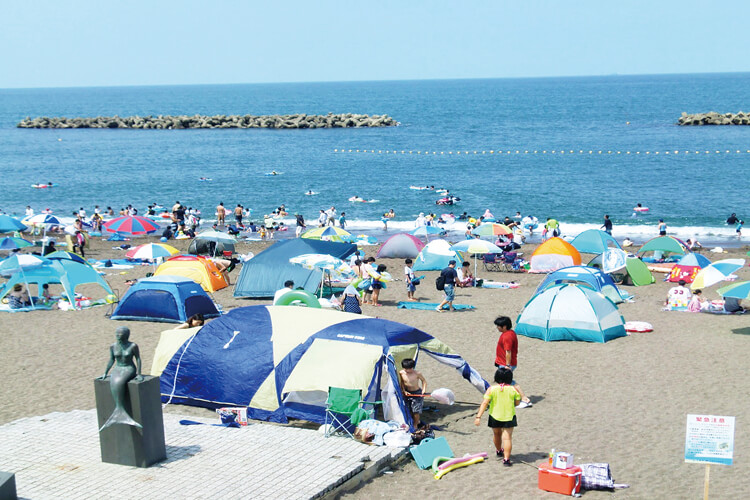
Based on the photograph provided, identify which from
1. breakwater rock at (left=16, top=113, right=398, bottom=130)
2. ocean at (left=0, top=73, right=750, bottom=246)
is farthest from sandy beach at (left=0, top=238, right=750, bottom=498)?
breakwater rock at (left=16, top=113, right=398, bottom=130)

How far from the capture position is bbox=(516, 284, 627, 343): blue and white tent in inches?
647

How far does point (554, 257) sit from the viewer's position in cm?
2505

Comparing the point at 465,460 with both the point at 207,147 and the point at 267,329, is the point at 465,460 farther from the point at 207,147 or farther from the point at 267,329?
the point at 207,147

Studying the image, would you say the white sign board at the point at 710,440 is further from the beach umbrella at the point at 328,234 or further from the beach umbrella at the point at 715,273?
the beach umbrella at the point at 328,234

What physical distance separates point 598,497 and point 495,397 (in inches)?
64.5

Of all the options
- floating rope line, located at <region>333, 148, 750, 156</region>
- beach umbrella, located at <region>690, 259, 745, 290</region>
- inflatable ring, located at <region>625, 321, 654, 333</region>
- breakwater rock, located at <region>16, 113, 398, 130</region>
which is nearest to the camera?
inflatable ring, located at <region>625, 321, 654, 333</region>

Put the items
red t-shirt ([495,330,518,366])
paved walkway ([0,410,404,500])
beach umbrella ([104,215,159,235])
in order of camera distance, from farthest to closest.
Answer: beach umbrella ([104,215,159,235]) < red t-shirt ([495,330,518,366]) < paved walkway ([0,410,404,500])

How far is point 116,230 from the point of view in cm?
3131

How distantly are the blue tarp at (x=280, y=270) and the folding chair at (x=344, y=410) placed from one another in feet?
32.1

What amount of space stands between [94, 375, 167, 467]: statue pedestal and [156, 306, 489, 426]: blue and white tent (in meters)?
2.26

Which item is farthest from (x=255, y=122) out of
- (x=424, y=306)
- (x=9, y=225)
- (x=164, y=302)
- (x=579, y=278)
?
(x=579, y=278)

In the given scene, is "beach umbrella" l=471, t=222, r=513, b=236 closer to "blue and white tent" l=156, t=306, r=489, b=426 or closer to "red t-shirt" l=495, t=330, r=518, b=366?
"red t-shirt" l=495, t=330, r=518, b=366

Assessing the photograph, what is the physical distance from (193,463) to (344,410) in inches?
83.8

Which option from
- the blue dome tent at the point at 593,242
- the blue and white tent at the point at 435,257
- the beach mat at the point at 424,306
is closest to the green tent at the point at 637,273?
the blue dome tent at the point at 593,242
